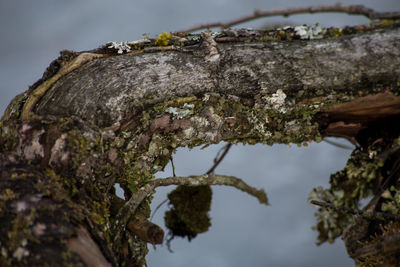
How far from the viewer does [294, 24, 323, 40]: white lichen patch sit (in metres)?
2.44

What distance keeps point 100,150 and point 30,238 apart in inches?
21.3

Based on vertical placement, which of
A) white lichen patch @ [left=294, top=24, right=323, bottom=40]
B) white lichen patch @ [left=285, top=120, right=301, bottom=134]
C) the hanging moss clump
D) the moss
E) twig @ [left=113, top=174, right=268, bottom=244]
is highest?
white lichen patch @ [left=294, top=24, right=323, bottom=40]

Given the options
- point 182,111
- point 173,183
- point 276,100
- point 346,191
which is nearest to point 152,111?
point 182,111

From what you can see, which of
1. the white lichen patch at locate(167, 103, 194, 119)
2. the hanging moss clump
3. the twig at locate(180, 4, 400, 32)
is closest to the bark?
the white lichen patch at locate(167, 103, 194, 119)

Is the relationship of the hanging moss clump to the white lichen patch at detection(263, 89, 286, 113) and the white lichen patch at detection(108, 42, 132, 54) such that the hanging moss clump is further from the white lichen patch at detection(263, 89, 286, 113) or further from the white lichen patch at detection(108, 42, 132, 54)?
the white lichen patch at detection(108, 42, 132, 54)

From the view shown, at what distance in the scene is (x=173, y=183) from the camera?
2.18 m

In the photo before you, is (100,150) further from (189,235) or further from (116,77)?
(189,235)

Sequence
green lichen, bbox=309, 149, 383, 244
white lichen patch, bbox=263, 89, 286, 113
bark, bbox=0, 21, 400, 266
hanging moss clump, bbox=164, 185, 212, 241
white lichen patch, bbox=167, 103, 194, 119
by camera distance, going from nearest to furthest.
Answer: bark, bbox=0, 21, 400, 266 < white lichen patch, bbox=167, 103, 194, 119 < white lichen patch, bbox=263, 89, 286, 113 < green lichen, bbox=309, 149, 383, 244 < hanging moss clump, bbox=164, 185, 212, 241

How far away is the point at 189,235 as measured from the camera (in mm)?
3137

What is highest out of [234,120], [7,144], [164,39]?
[164,39]

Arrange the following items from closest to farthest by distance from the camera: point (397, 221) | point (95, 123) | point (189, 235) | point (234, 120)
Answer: point (95, 123), point (234, 120), point (397, 221), point (189, 235)

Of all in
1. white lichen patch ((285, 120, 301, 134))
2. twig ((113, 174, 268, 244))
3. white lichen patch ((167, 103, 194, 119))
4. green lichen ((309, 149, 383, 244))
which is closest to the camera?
twig ((113, 174, 268, 244))

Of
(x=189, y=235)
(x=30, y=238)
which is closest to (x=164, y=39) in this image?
(x=30, y=238)

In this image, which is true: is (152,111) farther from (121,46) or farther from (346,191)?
(346,191)
